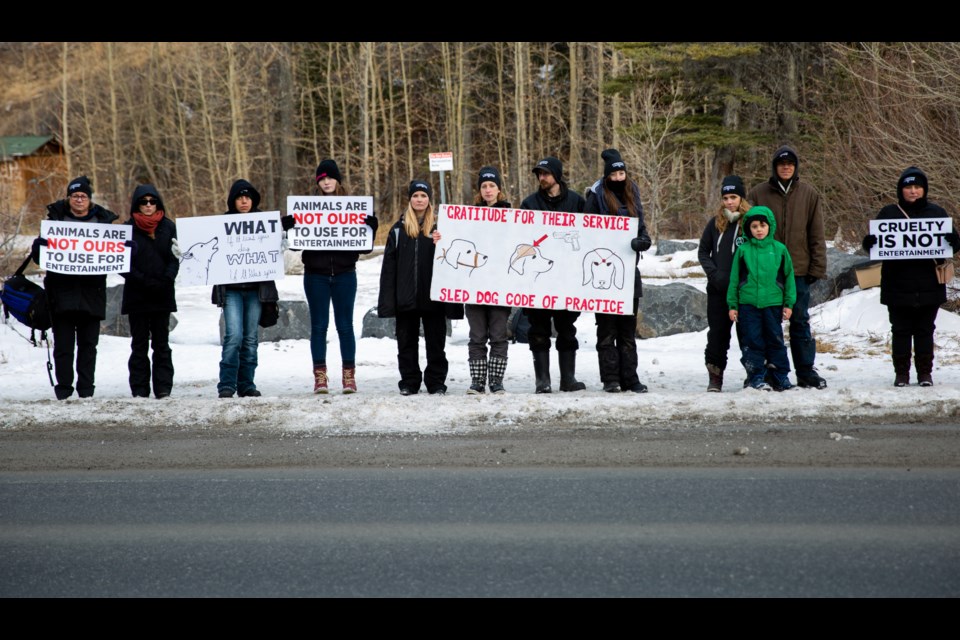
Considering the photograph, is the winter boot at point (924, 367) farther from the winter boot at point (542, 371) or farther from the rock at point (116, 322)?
the rock at point (116, 322)

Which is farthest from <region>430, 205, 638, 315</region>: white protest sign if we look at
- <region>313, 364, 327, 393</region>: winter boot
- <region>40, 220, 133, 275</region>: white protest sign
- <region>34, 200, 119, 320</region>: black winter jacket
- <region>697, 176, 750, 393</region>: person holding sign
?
A: <region>34, 200, 119, 320</region>: black winter jacket

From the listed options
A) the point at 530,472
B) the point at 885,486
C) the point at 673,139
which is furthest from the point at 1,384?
the point at 673,139

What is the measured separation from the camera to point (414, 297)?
389 inches

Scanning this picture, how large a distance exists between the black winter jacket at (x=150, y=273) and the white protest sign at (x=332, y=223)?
4.24ft

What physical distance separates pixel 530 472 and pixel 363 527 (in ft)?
5.42

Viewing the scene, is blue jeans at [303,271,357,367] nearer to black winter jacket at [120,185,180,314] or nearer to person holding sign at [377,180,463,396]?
person holding sign at [377,180,463,396]

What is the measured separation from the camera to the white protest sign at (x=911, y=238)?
940cm

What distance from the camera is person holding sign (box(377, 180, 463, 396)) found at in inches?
A: 391

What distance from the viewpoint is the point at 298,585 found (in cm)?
470

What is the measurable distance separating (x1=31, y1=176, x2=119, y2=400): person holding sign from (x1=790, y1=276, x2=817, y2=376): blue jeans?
265 inches

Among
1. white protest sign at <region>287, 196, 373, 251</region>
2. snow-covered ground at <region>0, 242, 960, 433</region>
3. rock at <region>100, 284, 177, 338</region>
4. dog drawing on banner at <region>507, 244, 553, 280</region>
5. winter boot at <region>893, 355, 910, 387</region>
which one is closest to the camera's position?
snow-covered ground at <region>0, 242, 960, 433</region>

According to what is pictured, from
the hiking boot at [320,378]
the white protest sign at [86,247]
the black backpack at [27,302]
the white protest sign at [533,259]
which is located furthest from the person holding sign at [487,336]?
the black backpack at [27,302]

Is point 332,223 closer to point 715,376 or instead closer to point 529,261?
point 529,261
